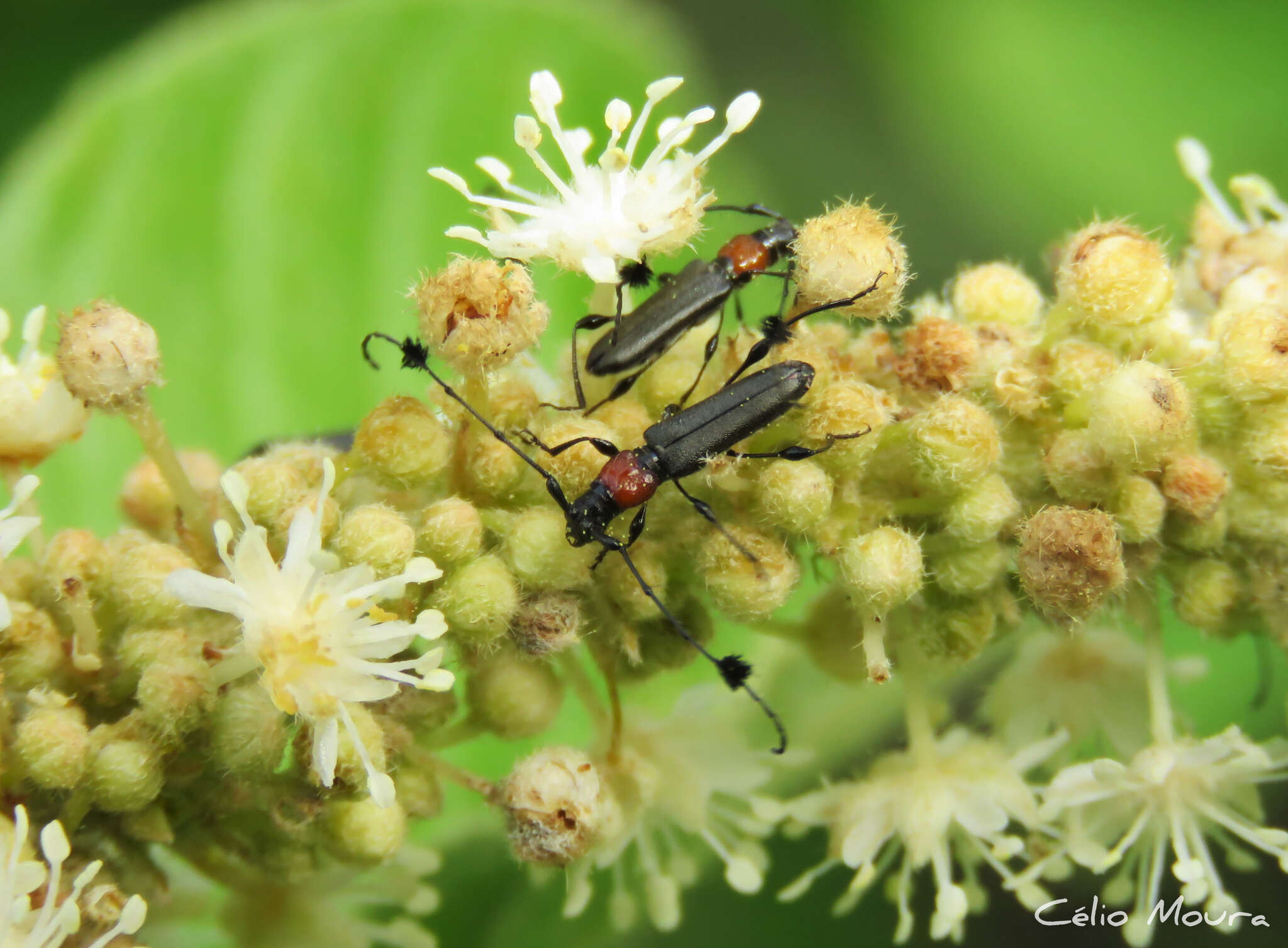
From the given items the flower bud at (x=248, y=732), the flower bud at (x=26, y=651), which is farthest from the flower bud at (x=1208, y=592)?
the flower bud at (x=26, y=651)

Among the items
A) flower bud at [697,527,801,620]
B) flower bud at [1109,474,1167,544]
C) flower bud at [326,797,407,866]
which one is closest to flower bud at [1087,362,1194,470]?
flower bud at [1109,474,1167,544]

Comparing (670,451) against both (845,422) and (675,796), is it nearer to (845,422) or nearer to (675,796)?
(845,422)

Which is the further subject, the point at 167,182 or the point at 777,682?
the point at 167,182

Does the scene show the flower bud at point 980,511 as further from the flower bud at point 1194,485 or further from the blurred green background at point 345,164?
the blurred green background at point 345,164

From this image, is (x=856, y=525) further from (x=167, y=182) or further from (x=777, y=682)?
(x=167, y=182)

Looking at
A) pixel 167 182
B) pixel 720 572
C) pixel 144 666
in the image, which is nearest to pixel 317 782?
pixel 144 666

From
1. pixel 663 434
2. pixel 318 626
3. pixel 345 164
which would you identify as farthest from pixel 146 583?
pixel 345 164
